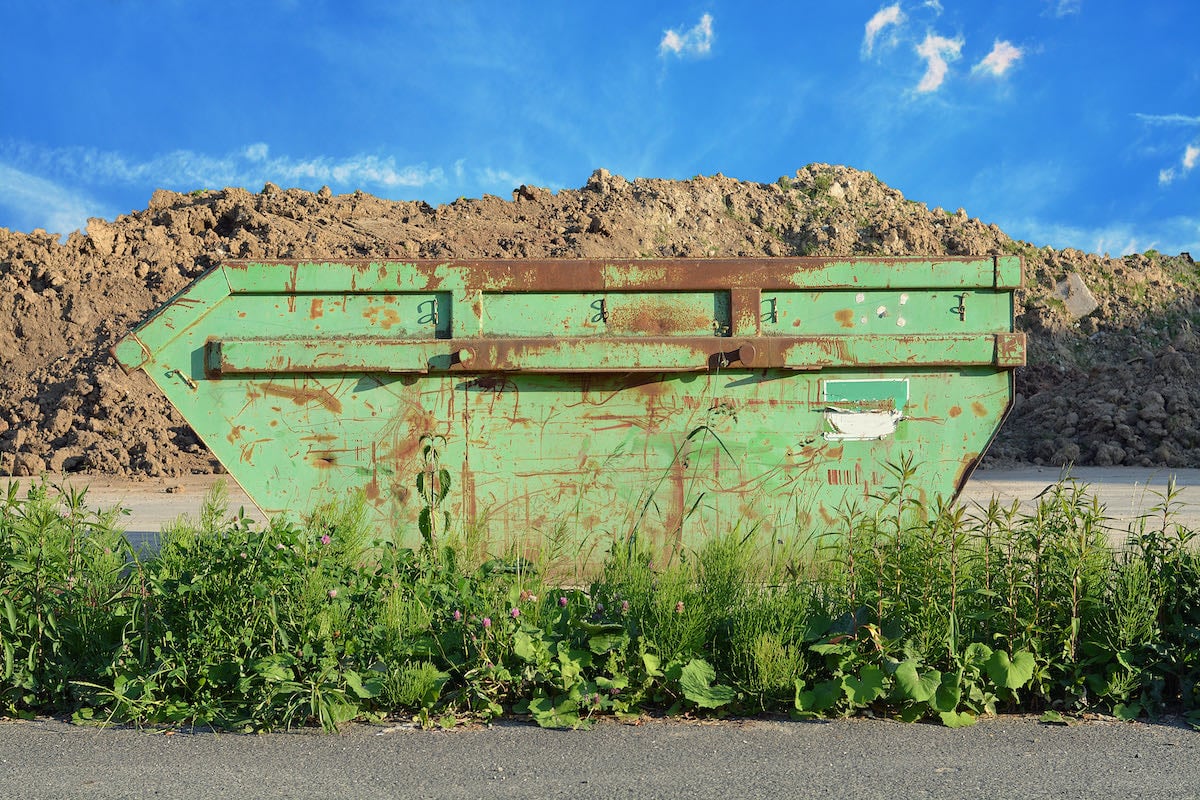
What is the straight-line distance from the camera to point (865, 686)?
377cm

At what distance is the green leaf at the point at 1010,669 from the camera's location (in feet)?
12.4

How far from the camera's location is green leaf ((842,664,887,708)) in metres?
3.75

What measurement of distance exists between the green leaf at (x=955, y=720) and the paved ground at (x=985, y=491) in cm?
558

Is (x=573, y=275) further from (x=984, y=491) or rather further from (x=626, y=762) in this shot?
(x=984, y=491)

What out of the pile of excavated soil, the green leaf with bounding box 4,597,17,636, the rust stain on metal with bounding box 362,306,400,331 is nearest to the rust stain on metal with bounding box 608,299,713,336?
the rust stain on metal with bounding box 362,306,400,331

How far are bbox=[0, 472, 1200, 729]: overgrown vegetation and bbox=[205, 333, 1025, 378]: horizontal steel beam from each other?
4.94ft

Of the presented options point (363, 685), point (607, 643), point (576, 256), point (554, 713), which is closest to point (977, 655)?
point (607, 643)

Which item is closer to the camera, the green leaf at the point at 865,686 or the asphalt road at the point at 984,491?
the green leaf at the point at 865,686

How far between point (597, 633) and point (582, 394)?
1.92m

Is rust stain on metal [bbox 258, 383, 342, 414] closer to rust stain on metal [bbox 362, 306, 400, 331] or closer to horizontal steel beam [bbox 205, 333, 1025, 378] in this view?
horizontal steel beam [bbox 205, 333, 1025, 378]

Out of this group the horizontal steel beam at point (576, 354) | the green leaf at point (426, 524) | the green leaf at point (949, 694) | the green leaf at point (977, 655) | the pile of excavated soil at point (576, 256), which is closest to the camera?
the green leaf at point (949, 694)

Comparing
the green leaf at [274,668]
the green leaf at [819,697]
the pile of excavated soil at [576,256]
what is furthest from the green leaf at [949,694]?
the pile of excavated soil at [576,256]

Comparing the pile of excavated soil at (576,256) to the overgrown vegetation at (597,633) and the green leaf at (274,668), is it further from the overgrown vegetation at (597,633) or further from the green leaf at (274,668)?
the green leaf at (274,668)

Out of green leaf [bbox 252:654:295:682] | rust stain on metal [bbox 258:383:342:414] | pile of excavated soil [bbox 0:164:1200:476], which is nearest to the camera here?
green leaf [bbox 252:654:295:682]
